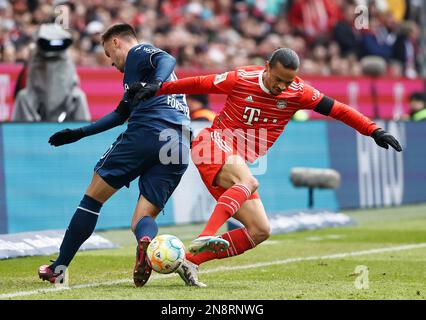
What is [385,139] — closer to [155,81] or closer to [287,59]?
[287,59]

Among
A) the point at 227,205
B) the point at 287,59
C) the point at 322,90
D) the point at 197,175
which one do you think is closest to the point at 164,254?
the point at 227,205

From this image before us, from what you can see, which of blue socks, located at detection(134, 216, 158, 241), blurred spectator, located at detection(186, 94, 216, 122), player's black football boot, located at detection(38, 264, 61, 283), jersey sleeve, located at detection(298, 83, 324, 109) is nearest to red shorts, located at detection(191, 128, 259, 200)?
blue socks, located at detection(134, 216, 158, 241)

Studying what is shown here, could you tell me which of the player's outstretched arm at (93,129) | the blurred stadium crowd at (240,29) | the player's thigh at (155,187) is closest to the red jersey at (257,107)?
the player's thigh at (155,187)

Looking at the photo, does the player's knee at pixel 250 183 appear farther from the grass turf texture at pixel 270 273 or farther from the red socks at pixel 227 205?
the grass turf texture at pixel 270 273

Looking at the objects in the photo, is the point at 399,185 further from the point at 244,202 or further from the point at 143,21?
the point at 244,202

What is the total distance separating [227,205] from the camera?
846cm

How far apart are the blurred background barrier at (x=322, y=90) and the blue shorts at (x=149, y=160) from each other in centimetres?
842

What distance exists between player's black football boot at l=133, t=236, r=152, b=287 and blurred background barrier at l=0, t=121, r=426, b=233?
4.45 m

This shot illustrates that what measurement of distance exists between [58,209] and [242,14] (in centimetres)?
1094

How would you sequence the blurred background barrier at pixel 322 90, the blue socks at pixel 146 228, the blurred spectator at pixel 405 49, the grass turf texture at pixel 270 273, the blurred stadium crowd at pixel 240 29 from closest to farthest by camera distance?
the grass turf texture at pixel 270 273, the blue socks at pixel 146 228, the blurred background barrier at pixel 322 90, the blurred stadium crowd at pixel 240 29, the blurred spectator at pixel 405 49

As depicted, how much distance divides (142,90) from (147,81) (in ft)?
2.16

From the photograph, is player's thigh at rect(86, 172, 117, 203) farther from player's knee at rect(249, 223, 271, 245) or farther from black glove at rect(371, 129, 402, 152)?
black glove at rect(371, 129, 402, 152)

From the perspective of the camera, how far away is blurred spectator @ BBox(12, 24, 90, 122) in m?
15.2

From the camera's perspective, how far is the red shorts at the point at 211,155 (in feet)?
29.0
